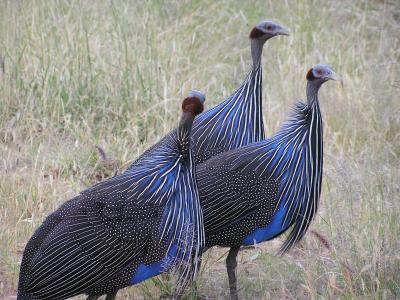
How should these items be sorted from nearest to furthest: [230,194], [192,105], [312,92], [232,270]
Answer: [192,105] < [230,194] < [232,270] < [312,92]

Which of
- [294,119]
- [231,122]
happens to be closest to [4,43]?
[231,122]

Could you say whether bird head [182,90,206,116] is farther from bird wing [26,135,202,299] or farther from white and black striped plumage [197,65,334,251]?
white and black striped plumage [197,65,334,251]

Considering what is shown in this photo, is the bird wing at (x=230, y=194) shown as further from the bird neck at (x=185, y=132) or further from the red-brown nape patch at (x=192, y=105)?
the red-brown nape patch at (x=192, y=105)

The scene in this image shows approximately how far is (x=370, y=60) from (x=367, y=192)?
263 centimetres

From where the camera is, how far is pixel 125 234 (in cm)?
367

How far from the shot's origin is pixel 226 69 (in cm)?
670

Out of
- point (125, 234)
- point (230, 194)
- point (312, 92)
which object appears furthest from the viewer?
point (312, 92)

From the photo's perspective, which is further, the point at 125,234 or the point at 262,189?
the point at 262,189

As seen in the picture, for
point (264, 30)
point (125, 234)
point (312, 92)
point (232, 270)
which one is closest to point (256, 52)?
point (264, 30)

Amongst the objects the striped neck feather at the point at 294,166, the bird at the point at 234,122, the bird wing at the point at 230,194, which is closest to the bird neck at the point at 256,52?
the bird at the point at 234,122

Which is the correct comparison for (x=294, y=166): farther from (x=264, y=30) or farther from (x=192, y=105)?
(x=264, y=30)

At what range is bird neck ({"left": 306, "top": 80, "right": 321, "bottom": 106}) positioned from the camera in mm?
4332

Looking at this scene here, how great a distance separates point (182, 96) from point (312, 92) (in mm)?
1831

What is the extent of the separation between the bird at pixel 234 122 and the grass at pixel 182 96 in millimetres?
470
